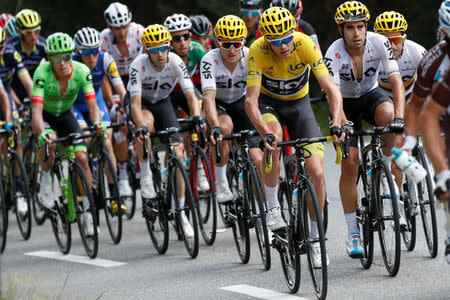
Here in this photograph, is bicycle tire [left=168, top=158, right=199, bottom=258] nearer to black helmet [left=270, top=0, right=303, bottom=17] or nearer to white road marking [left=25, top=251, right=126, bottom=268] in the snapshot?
white road marking [left=25, top=251, right=126, bottom=268]

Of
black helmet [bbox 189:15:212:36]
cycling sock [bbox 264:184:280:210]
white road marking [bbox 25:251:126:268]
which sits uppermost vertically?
black helmet [bbox 189:15:212:36]

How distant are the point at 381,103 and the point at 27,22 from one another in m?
5.80

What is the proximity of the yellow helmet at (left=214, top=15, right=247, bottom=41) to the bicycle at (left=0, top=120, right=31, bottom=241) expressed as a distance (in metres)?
2.97

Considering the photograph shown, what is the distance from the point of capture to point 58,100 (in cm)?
1054

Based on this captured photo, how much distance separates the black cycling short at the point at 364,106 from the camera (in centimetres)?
853

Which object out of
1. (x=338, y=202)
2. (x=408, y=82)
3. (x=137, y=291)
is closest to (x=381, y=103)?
(x=408, y=82)

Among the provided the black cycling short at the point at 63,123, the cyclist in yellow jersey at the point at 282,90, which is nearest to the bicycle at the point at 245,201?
the cyclist in yellow jersey at the point at 282,90

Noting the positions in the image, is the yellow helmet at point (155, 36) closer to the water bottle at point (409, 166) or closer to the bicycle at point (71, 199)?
the bicycle at point (71, 199)

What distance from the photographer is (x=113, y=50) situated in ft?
41.7

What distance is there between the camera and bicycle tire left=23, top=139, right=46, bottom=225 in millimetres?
11539

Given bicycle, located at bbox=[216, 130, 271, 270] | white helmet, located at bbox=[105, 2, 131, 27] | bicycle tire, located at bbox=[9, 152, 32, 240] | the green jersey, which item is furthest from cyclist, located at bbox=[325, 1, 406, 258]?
white helmet, located at bbox=[105, 2, 131, 27]

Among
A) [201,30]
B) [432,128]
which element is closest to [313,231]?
[432,128]

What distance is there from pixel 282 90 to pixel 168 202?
1.87m

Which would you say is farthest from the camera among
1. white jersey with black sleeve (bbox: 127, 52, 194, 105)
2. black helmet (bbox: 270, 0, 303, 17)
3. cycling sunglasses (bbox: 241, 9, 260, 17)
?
cycling sunglasses (bbox: 241, 9, 260, 17)
